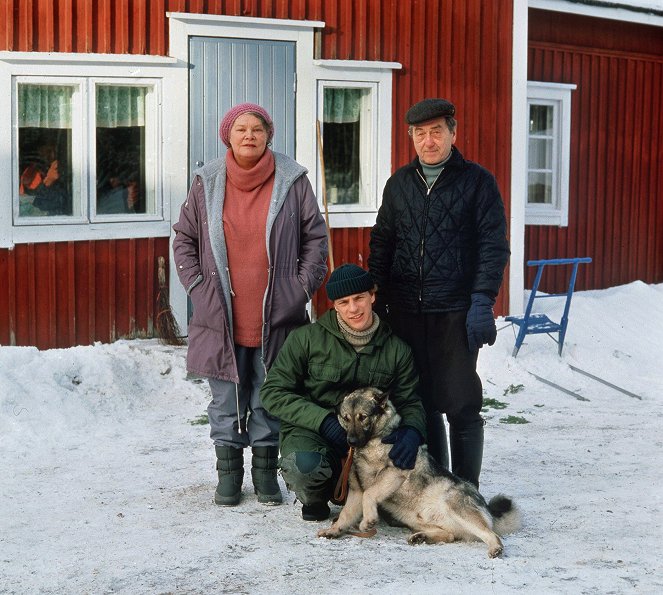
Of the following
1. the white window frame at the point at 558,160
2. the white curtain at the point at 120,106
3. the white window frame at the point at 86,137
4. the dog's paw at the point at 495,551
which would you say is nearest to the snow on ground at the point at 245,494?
the dog's paw at the point at 495,551

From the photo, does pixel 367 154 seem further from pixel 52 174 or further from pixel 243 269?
pixel 243 269

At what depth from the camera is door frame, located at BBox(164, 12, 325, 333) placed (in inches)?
371

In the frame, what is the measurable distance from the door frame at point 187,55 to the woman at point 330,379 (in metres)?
4.02

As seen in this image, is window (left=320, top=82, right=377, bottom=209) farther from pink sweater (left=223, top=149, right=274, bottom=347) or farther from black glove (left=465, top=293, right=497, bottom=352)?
black glove (left=465, top=293, right=497, bottom=352)

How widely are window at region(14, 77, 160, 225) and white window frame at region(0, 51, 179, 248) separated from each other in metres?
0.01

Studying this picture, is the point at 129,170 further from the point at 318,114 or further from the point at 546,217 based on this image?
the point at 546,217

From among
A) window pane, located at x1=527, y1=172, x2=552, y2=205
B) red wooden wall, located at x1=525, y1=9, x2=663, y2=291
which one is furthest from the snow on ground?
red wooden wall, located at x1=525, y1=9, x2=663, y2=291

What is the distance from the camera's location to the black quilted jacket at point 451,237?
17.3ft

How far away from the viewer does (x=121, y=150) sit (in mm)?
9398

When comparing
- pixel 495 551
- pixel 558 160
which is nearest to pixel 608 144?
pixel 558 160

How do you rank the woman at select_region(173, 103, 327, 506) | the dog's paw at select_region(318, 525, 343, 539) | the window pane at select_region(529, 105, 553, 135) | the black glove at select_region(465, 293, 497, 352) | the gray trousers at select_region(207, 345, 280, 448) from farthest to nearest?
the window pane at select_region(529, 105, 553, 135), the gray trousers at select_region(207, 345, 280, 448), the woman at select_region(173, 103, 327, 506), the black glove at select_region(465, 293, 497, 352), the dog's paw at select_region(318, 525, 343, 539)

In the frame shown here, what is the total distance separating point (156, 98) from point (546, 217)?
5656 mm

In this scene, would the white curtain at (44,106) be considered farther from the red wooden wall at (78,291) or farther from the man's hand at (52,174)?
the red wooden wall at (78,291)

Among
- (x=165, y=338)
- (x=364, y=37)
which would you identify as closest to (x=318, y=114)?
(x=364, y=37)
